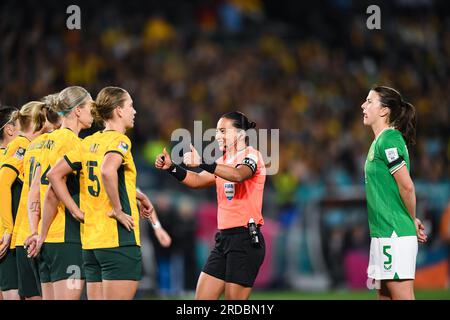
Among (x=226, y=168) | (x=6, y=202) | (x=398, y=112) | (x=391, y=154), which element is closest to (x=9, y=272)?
(x=6, y=202)

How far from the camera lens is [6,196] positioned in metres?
7.28

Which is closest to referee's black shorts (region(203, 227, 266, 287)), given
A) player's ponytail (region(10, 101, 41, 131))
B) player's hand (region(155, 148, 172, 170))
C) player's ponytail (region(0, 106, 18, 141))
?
player's hand (region(155, 148, 172, 170))

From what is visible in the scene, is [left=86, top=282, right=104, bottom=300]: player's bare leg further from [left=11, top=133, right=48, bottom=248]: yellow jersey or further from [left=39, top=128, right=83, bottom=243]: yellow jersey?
[left=11, top=133, right=48, bottom=248]: yellow jersey

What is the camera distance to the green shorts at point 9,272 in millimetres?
7395

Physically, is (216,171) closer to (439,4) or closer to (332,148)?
(332,148)

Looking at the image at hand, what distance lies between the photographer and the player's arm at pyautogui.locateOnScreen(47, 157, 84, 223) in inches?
252

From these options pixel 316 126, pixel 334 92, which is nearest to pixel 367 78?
pixel 334 92

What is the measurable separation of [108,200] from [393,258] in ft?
7.41

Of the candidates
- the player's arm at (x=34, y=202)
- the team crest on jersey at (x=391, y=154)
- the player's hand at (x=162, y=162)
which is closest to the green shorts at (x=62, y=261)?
the player's arm at (x=34, y=202)

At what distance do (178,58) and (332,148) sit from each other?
13.4 ft

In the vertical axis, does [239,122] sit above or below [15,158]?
above

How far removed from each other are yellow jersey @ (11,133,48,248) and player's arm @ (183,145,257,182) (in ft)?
4.09

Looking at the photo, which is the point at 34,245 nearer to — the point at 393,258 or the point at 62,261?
the point at 62,261

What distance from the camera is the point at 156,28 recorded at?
1830cm
